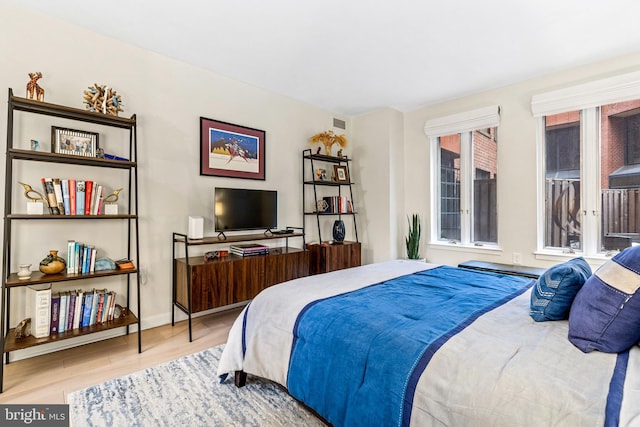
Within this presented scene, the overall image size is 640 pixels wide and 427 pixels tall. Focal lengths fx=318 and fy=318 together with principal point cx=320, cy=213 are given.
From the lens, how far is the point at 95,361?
2.27 m

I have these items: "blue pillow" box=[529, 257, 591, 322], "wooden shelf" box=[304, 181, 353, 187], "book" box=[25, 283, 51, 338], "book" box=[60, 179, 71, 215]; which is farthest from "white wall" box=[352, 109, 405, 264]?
"book" box=[25, 283, 51, 338]

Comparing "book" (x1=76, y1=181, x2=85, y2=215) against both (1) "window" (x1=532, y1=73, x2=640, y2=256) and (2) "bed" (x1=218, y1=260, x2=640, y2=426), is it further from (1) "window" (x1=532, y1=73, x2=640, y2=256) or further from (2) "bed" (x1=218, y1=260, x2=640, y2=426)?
(1) "window" (x1=532, y1=73, x2=640, y2=256)

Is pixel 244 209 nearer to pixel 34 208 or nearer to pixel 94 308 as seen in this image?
pixel 94 308

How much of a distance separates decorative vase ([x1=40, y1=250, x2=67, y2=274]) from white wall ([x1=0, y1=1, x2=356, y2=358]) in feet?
0.70

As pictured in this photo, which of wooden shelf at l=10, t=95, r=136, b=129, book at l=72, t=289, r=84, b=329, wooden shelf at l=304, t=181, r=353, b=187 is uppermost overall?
wooden shelf at l=10, t=95, r=136, b=129

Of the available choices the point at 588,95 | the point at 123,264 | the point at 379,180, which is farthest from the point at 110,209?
the point at 588,95

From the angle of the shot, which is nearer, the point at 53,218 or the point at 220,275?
the point at 53,218

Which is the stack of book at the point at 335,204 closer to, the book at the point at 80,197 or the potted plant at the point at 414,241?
the potted plant at the point at 414,241

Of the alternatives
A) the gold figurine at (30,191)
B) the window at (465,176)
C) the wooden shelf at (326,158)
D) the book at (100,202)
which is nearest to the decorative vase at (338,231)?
the wooden shelf at (326,158)

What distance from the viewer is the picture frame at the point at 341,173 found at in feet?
14.2

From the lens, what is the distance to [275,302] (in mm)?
1722

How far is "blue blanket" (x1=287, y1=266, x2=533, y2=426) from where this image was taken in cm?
112

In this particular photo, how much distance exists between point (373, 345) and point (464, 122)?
11.4ft

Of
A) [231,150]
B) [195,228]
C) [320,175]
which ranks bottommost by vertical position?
[195,228]
